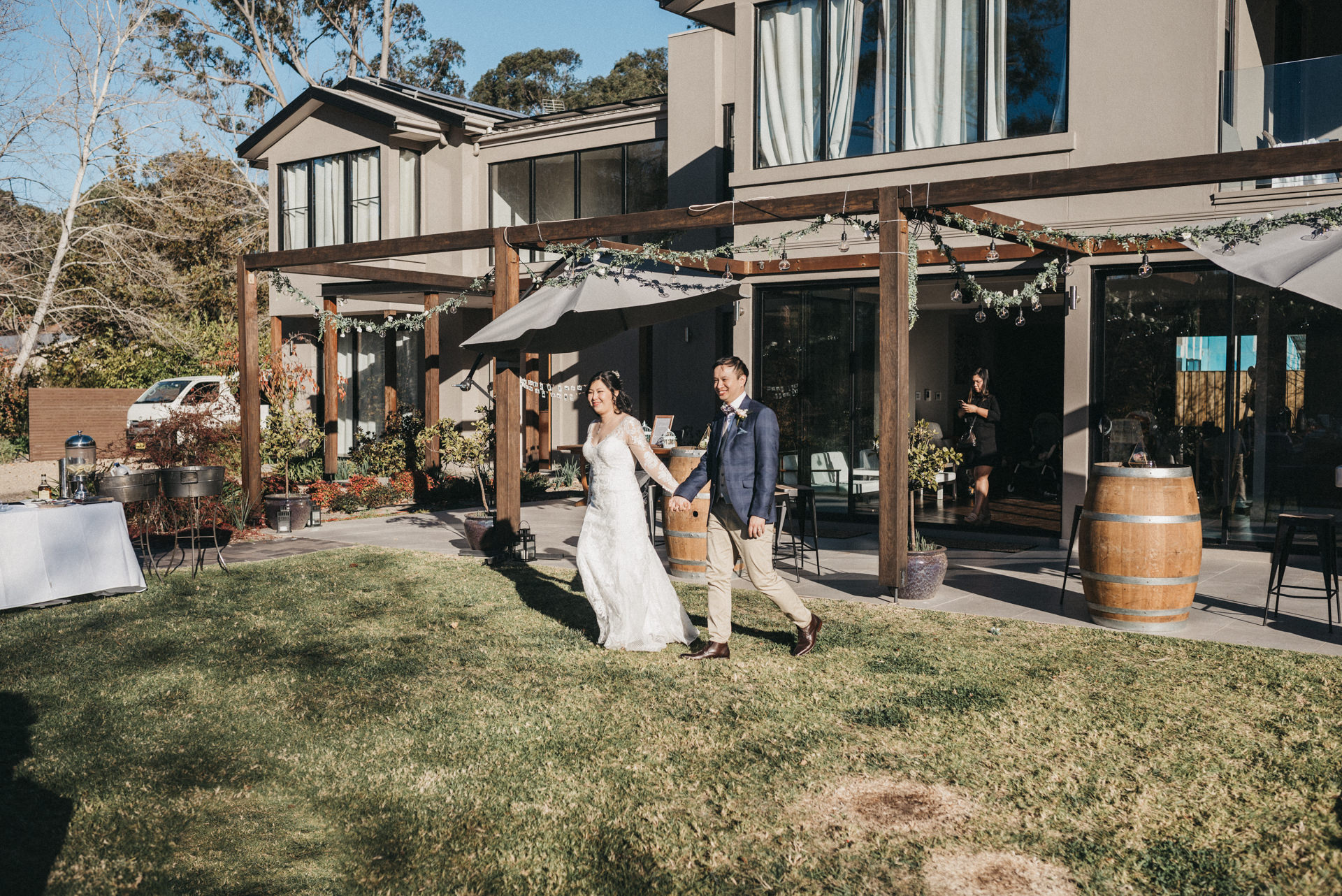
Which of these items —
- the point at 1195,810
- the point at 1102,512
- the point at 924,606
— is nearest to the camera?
the point at 1195,810

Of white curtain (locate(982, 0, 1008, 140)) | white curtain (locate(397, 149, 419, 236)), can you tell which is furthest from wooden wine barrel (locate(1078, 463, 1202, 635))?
white curtain (locate(397, 149, 419, 236))

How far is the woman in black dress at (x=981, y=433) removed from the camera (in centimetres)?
1149

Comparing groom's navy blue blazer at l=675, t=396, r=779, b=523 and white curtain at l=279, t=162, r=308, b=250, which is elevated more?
white curtain at l=279, t=162, r=308, b=250

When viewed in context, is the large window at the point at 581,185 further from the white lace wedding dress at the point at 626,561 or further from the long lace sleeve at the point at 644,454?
the white lace wedding dress at the point at 626,561

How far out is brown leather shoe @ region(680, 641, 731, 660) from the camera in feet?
20.7

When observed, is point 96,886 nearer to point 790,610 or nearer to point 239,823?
point 239,823

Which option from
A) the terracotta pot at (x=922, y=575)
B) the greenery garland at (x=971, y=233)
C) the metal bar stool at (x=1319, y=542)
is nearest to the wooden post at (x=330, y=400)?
the greenery garland at (x=971, y=233)

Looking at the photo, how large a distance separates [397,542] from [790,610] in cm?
622

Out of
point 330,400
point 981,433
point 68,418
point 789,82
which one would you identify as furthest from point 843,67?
point 68,418

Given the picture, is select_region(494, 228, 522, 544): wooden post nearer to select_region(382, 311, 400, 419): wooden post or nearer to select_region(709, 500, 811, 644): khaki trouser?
select_region(709, 500, 811, 644): khaki trouser

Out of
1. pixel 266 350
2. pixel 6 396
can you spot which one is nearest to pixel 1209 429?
pixel 266 350

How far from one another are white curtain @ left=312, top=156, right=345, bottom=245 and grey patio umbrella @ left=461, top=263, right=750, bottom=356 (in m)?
11.6

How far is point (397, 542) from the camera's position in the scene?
11281 millimetres

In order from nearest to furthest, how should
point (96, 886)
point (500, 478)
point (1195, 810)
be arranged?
point (96, 886)
point (1195, 810)
point (500, 478)
